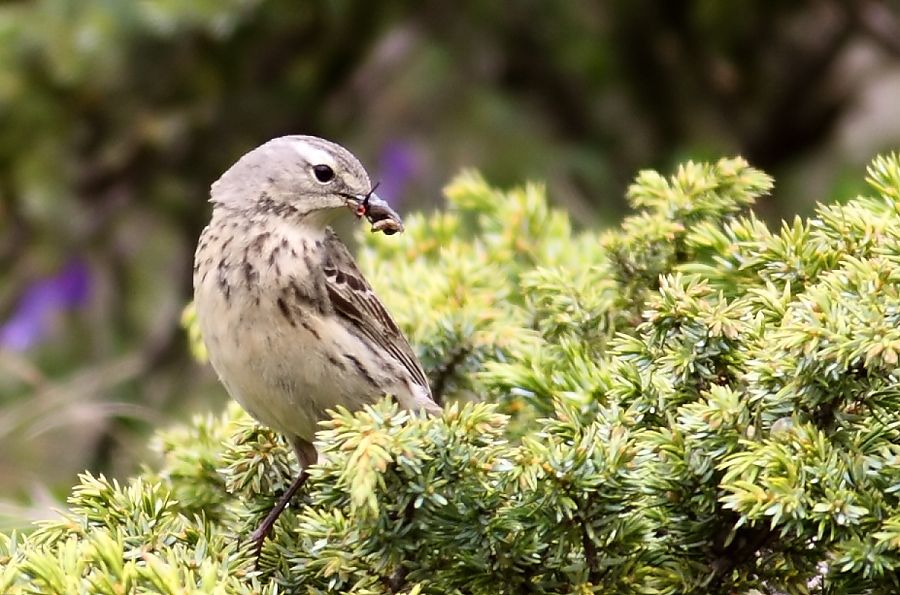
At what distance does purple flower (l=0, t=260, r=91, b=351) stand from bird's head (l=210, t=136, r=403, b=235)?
242cm

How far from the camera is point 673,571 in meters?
1.66

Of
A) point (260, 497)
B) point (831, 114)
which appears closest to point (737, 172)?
point (260, 497)

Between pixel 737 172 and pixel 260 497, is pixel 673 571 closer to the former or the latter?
pixel 260 497

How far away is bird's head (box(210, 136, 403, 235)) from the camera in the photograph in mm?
2699

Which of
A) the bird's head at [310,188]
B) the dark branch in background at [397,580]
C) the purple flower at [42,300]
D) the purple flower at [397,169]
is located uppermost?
the purple flower at [397,169]

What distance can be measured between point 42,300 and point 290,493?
10.5 ft

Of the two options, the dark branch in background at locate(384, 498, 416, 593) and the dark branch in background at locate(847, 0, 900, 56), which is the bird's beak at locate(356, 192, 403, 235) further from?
the dark branch in background at locate(847, 0, 900, 56)

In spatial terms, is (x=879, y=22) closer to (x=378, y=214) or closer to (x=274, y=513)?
(x=378, y=214)

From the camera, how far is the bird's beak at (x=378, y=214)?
8.90 feet

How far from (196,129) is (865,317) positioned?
12.1 ft

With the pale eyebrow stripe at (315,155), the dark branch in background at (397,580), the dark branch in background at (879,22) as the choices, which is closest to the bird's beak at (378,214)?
the pale eyebrow stripe at (315,155)

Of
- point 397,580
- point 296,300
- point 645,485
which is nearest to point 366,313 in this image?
point 296,300

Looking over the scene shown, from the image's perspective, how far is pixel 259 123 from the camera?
485cm

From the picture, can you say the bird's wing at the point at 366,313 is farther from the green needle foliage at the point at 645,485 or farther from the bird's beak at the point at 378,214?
the green needle foliage at the point at 645,485
